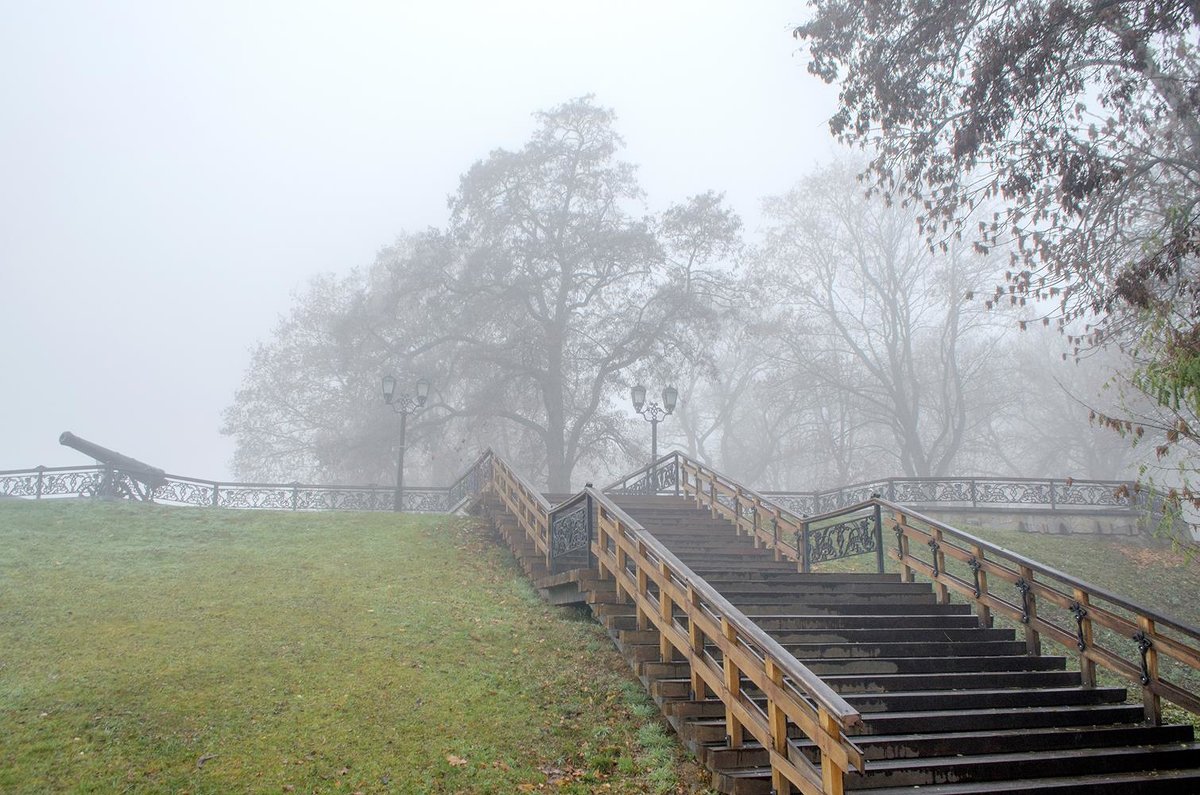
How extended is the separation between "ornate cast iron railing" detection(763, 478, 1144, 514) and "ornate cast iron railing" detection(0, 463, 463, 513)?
9.37 metres

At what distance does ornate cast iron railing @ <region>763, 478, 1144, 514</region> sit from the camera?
74.8 ft

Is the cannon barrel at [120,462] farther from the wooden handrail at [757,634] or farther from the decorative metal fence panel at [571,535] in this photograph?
the wooden handrail at [757,634]

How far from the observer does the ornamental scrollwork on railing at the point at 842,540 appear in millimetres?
11867

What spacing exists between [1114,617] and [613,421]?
23004mm

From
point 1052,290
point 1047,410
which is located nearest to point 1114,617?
point 1052,290

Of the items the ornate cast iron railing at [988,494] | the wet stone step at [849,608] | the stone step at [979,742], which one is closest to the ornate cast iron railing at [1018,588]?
the wet stone step at [849,608]

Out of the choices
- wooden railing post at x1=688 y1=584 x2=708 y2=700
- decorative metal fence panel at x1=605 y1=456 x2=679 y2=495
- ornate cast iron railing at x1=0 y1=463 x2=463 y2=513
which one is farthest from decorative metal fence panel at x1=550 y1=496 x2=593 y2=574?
decorative metal fence panel at x1=605 y1=456 x2=679 y2=495

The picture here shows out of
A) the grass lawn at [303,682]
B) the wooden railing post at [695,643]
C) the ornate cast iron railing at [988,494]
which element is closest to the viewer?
the grass lawn at [303,682]

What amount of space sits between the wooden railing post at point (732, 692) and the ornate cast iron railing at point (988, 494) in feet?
53.8

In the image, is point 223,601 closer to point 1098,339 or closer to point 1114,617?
point 1114,617

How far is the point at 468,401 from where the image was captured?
A: 29516 mm

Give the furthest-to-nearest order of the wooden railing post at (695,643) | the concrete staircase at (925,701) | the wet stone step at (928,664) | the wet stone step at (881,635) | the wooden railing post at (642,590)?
the wooden railing post at (642,590), the wet stone step at (881,635), the wet stone step at (928,664), the wooden railing post at (695,643), the concrete staircase at (925,701)

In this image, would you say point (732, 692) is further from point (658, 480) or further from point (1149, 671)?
point (658, 480)

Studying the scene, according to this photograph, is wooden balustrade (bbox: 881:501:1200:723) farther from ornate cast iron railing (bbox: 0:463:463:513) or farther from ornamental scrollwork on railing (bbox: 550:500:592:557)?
ornate cast iron railing (bbox: 0:463:463:513)
